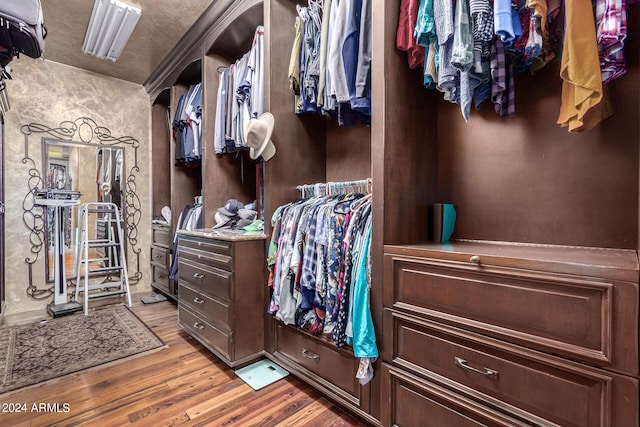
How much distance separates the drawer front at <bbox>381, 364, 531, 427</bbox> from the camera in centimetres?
101

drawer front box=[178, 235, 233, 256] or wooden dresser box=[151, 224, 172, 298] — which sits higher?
drawer front box=[178, 235, 233, 256]

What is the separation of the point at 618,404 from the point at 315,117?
6.54 ft

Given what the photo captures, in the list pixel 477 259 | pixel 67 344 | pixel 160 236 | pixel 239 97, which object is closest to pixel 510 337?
pixel 477 259

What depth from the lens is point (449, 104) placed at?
1.59 meters

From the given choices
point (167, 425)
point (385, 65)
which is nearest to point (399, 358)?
point (167, 425)

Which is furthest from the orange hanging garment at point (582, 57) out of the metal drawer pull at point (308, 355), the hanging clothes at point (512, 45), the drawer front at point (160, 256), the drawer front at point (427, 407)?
the drawer front at point (160, 256)

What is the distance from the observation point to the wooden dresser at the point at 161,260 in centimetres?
328

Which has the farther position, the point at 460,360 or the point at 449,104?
the point at 449,104

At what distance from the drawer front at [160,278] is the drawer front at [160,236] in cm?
30

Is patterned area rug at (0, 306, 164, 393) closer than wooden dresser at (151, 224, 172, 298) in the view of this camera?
Yes

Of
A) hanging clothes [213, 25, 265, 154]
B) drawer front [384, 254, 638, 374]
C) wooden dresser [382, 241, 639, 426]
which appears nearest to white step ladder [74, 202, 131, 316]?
hanging clothes [213, 25, 265, 154]

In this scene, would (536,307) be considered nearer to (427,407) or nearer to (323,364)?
(427,407)

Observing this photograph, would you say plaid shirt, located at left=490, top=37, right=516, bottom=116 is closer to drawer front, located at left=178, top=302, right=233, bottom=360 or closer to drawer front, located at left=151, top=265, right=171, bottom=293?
drawer front, located at left=178, top=302, right=233, bottom=360

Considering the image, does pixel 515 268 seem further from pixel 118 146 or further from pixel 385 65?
pixel 118 146
